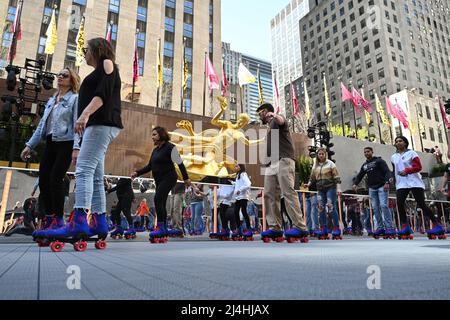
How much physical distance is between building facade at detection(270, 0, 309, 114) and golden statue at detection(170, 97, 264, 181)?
8637 cm

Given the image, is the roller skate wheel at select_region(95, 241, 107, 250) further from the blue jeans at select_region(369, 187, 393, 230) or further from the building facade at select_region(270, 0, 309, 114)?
the building facade at select_region(270, 0, 309, 114)

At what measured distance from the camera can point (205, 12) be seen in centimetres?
3997

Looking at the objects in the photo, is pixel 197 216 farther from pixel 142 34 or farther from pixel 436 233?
pixel 142 34

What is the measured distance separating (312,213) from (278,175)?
15.9ft

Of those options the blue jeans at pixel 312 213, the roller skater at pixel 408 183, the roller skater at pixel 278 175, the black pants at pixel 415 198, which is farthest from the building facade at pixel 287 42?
the roller skater at pixel 278 175

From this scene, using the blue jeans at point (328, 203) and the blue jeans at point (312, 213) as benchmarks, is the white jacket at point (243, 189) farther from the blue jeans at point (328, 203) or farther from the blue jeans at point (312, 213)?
the blue jeans at point (312, 213)

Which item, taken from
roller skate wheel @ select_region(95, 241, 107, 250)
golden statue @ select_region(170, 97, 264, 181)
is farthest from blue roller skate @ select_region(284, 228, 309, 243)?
golden statue @ select_region(170, 97, 264, 181)

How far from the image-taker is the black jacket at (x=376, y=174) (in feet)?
24.1

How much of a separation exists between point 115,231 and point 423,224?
11831mm

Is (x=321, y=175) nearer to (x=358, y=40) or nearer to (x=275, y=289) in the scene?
(x=275, y=289)

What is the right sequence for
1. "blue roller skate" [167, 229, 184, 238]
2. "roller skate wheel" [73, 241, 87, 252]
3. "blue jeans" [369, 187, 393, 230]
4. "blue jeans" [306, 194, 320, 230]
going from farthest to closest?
1. "blue jeans" [306, 194, 320, 230]
2. "blue jeans" [369, 187, 393, 230]
3. "blue roller skate" [167, 229, 184, 238]
4. "roller skate wheel" [73, 241, 87, 252]

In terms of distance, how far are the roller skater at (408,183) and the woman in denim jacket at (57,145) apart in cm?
580

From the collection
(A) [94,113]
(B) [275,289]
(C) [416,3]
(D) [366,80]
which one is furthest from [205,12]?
(C) [416,3]

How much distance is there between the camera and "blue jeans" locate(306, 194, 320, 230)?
368 inches
